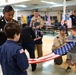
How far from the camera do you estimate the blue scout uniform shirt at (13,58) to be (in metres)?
1.85

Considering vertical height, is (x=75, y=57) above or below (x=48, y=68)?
above

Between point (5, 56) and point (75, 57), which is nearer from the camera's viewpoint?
point (5, 56)

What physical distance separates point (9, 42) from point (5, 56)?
6.5 inches

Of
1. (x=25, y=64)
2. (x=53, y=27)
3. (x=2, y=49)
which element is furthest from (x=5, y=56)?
(x=53, y=27)

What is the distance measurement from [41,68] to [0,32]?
2113 mm

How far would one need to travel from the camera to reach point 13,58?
1.88m

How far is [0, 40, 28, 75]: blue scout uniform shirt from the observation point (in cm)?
185

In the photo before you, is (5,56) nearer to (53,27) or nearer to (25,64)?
(25,64)

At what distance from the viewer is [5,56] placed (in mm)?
1918

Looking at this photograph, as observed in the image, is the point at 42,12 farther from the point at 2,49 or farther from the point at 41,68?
the point at 2,49

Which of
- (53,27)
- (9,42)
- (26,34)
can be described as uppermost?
(9,42)

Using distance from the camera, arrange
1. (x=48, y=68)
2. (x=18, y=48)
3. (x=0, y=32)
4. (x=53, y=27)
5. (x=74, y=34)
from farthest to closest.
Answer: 1. (x=53, y=27)
2. (x=48, y=68)
3. (x=74, y=34)
4. (x=0, y=32)
5. (x=18, y=48)

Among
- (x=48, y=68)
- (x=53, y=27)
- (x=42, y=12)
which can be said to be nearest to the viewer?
(x=48, y=68)

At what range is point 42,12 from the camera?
20.0 meters
